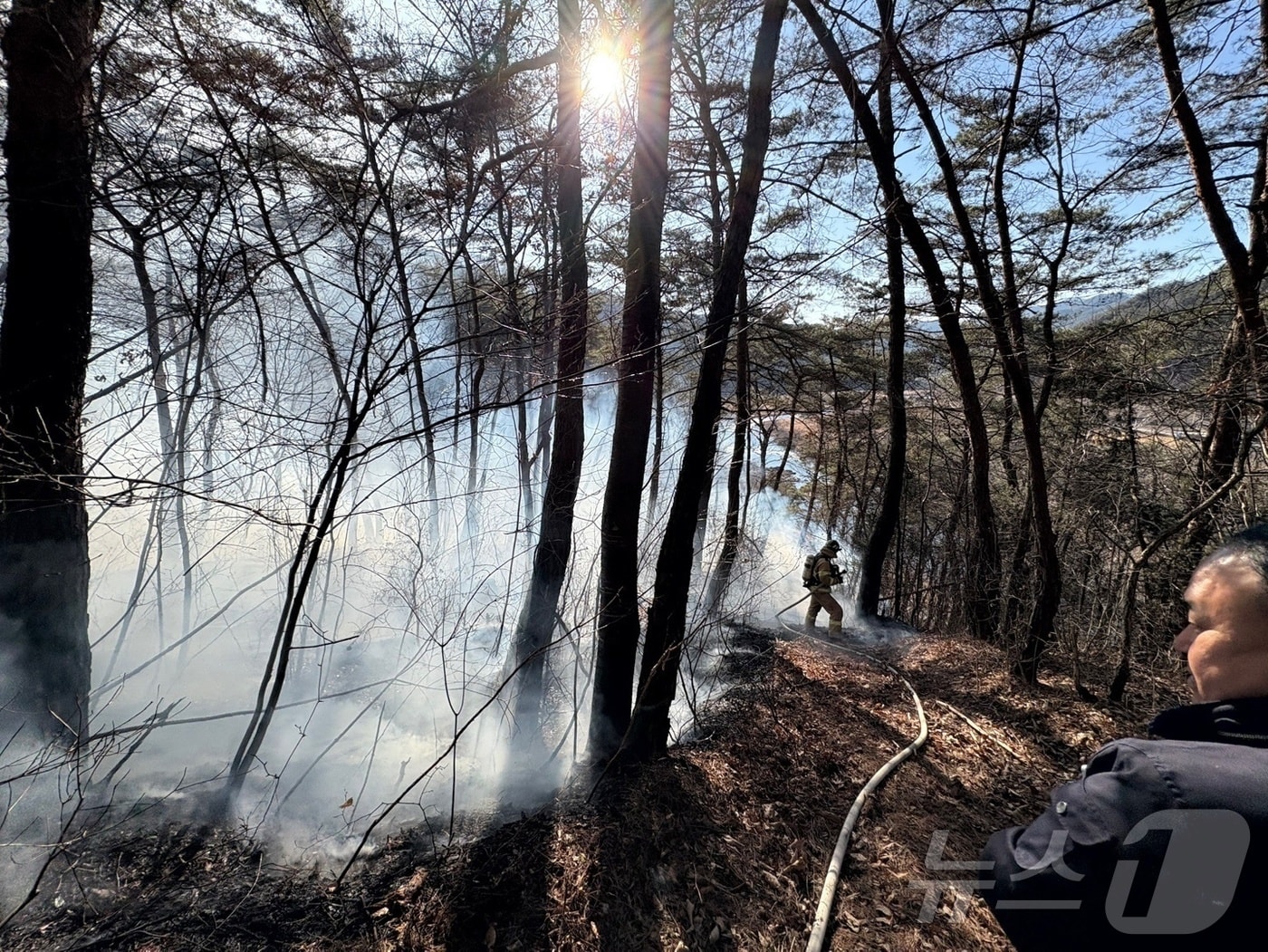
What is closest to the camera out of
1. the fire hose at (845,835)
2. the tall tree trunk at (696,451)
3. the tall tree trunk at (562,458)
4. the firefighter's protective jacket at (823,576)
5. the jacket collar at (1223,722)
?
the jacket collar at (1223,722)

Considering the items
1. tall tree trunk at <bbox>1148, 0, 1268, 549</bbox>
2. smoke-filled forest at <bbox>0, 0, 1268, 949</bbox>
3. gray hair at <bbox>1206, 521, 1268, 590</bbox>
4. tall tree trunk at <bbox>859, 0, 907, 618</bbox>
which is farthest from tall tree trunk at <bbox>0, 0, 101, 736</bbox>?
tall tree trunk at <bbox>859, 0, 907, 618</bbox>

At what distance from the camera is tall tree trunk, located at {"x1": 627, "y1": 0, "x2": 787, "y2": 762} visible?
12.2 feet

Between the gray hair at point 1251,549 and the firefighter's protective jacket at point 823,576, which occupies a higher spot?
the gray hair at point 1251,549

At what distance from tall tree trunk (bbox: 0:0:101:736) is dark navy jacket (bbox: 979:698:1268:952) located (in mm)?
4642

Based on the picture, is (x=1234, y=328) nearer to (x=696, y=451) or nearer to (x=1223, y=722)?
(x=696, y=451)

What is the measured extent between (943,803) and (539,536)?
4067 millimetres

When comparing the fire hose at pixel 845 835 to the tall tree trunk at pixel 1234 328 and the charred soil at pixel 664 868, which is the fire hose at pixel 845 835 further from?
the tall tree trunk at pixel 1234 328

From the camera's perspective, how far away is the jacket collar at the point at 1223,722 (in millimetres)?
1064

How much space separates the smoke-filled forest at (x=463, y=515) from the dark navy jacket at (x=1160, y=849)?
174cm

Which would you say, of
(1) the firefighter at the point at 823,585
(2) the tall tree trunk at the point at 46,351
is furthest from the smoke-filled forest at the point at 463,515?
(1) the firefighter at the point at 823,585

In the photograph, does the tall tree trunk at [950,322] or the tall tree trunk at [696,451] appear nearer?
the tall tree trunk at [696,451]

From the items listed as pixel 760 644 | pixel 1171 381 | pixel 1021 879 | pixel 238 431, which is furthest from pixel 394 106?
pixel 760 644

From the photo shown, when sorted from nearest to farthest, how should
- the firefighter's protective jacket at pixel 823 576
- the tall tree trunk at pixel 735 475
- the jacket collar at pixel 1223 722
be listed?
the jacket collar at pixel 1223 722 < the tall tree trunk at pixel 735 475 < the firefighter's protective jacket at pixel 823 576

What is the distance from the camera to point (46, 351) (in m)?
3.36
